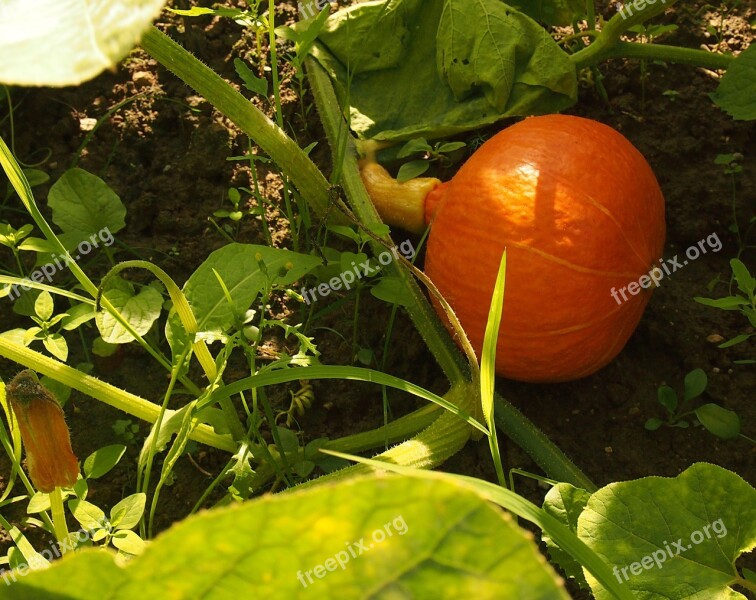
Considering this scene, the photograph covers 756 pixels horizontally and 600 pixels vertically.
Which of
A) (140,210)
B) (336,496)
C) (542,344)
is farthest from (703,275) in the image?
(336,496)

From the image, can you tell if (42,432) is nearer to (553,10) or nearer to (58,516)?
(58,516)

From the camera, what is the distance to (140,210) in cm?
226

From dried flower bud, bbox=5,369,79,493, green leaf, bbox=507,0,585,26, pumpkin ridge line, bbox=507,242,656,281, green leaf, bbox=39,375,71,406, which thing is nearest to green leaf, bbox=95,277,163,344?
green leaf, bbox=39,375,71,406

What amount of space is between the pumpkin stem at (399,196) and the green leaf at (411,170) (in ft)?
0.05

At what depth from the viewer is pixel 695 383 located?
1.88m

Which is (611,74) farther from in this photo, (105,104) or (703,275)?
(105,104)

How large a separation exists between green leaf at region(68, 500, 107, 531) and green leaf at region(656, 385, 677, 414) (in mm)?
1240

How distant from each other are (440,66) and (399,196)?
0.41 meters

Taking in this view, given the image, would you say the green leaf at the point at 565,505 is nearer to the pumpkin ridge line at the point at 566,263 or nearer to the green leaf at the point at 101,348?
the pumpkin ridge line at the point at 566,263

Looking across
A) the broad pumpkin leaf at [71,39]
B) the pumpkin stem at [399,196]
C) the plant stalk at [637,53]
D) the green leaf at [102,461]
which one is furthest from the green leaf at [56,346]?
the plant stalk at [637,53]

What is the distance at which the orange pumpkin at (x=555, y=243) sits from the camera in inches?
70.6

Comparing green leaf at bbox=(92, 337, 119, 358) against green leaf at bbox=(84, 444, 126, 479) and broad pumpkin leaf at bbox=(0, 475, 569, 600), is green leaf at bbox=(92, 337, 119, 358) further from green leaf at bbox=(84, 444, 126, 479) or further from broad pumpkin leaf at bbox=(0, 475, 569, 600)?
broad pumpkin leaf at bbox=(0, 475, 569, 600)

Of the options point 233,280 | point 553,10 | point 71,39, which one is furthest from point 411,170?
point 71,39

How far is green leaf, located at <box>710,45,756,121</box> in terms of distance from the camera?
194 cm
